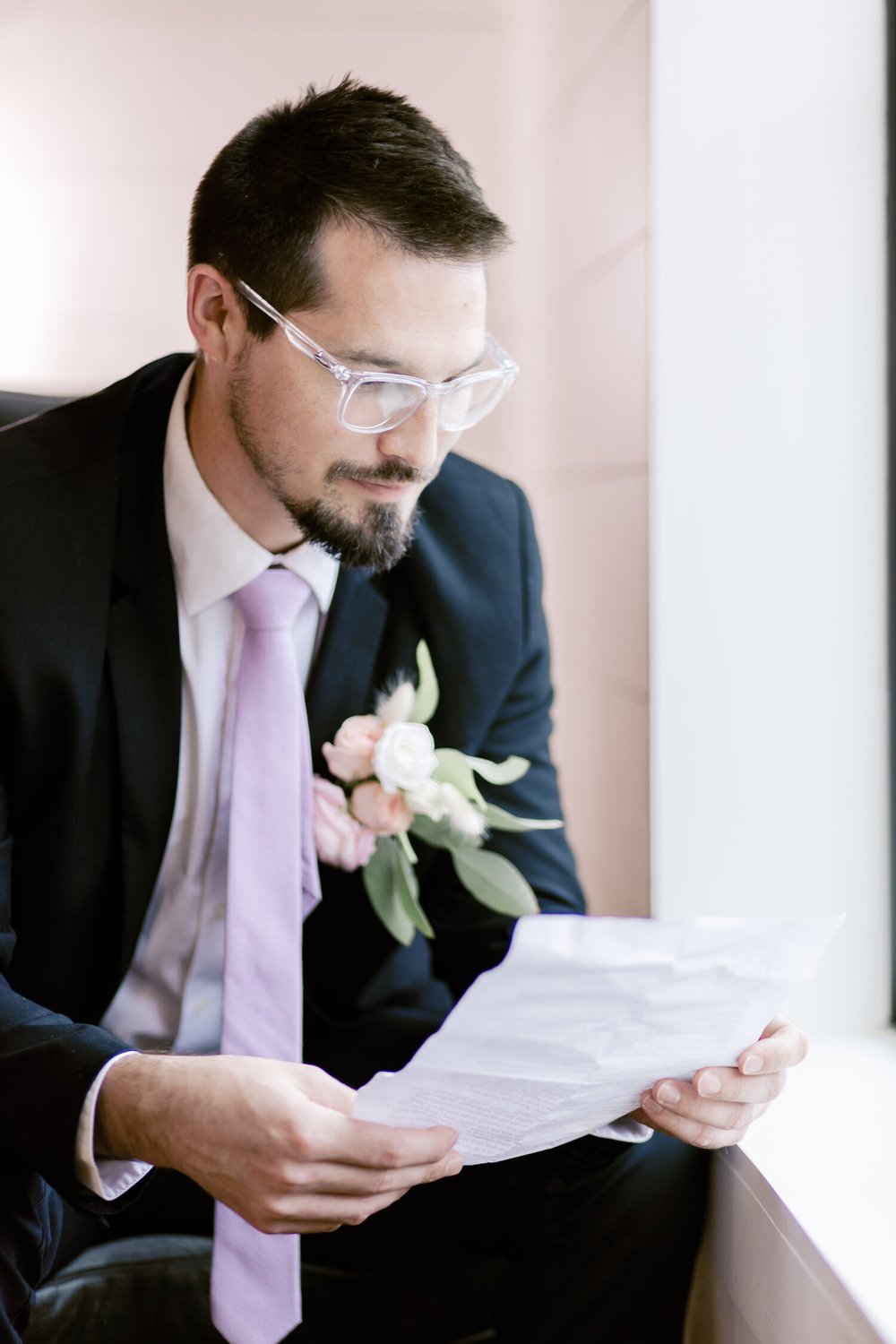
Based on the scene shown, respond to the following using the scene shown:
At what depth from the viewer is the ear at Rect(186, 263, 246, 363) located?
127 cm

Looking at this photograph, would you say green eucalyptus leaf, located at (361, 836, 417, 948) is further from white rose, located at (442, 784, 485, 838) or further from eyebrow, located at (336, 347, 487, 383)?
eyebrow, located at (336, 347, 487, 383)

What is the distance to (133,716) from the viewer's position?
1.18 meters

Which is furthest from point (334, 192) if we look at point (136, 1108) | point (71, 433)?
point (136, 1108)

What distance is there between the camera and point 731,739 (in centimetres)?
141

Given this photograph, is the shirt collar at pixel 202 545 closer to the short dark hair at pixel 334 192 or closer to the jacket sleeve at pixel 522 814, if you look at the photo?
the short dark hair at pixel 334 192

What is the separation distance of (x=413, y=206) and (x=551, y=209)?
111cm

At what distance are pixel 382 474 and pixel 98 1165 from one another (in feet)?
2.18

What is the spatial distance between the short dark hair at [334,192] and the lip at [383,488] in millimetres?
174

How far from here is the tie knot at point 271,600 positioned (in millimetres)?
1259

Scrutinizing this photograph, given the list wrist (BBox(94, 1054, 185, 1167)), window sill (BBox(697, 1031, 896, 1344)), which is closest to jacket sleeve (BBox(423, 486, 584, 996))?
window sill (BBox(697, 1031, 896, 1344))

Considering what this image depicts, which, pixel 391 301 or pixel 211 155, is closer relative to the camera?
pixel 391 301

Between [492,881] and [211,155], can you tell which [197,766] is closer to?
[492,881]

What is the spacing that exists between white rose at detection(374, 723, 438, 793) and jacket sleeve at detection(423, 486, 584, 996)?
0.21m

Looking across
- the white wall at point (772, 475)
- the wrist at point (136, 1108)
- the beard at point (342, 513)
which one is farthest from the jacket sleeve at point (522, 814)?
the wrist at point (136, 1108)
